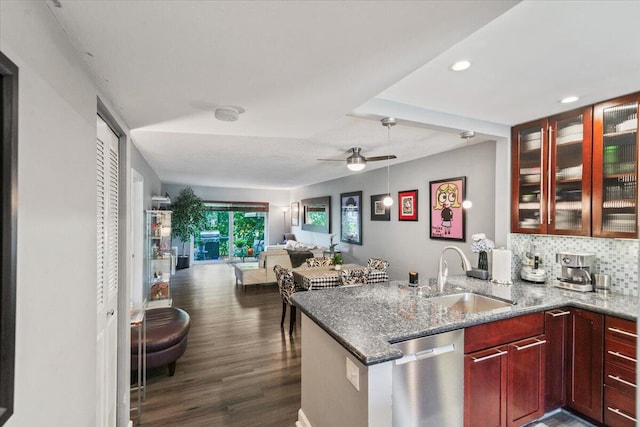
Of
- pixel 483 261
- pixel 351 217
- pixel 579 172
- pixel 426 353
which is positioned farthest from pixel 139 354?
pixel 351 217

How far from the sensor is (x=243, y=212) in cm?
1012

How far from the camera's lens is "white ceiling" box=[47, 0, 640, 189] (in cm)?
99

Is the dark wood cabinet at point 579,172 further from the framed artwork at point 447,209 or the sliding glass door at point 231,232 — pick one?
the sliding glass door at point 231,232

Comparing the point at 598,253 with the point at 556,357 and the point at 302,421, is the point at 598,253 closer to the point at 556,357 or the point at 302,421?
the point at 556,357

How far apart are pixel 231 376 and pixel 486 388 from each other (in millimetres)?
2264

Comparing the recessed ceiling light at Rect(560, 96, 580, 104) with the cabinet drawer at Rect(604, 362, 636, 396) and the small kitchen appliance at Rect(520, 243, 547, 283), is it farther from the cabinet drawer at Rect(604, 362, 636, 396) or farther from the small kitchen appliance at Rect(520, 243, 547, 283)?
the cabinet drawer at Rect(604, 362, 636, 396)

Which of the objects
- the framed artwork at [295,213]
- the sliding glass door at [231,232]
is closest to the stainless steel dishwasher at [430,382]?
the framed artwork at [295,213]

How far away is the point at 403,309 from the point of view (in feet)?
6.75

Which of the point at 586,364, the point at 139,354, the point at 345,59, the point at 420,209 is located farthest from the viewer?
the point at 420,209

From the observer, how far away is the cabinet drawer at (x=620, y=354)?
1947mm

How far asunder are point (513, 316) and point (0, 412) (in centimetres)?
248

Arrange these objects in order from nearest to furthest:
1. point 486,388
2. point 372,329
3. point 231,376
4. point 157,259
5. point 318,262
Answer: point 372,329, point 486,388, point 231,376, point 157,259, point 318,262

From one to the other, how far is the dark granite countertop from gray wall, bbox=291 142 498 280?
1120 mm

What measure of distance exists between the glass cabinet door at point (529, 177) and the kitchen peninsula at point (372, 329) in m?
0.65
